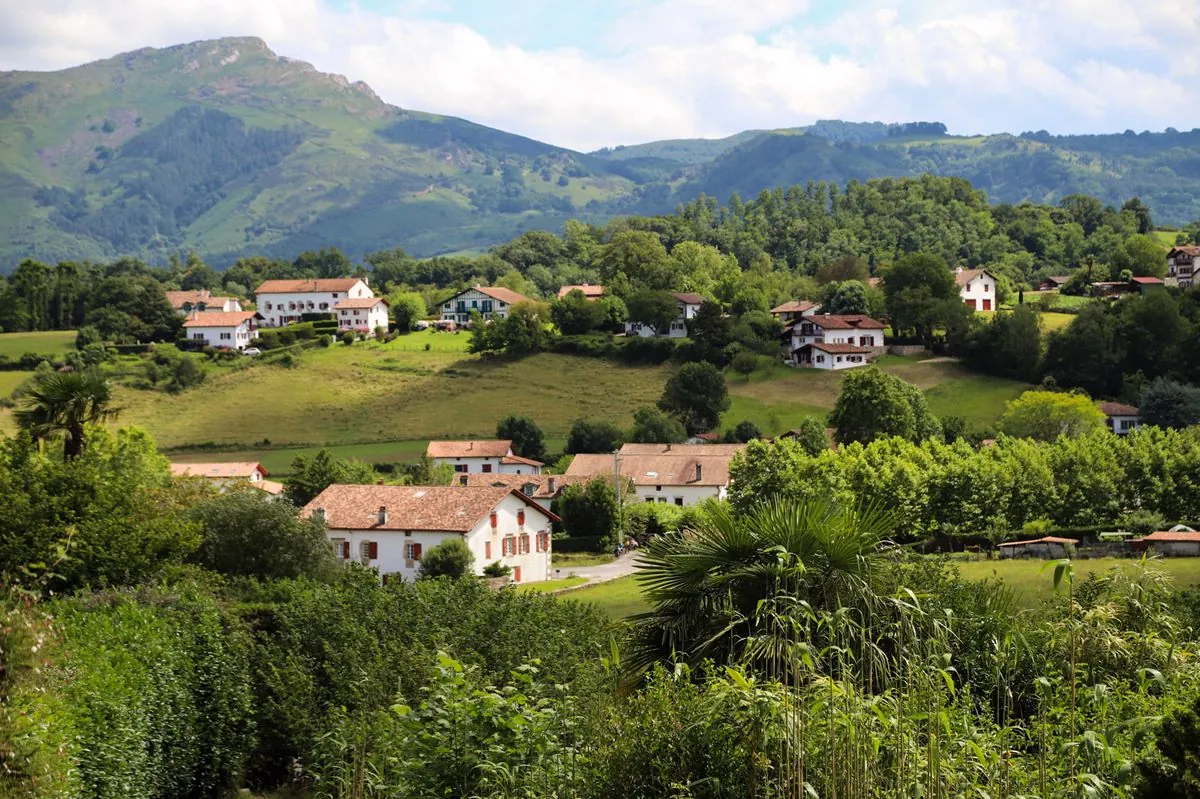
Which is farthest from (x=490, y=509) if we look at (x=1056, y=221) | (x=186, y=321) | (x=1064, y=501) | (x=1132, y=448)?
(x=1056, y=221)

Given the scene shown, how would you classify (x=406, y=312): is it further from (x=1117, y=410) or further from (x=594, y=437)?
(x=1117, y=410)

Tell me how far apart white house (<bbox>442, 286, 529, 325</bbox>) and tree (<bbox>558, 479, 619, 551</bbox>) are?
73082 mm

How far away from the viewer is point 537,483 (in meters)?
81.6

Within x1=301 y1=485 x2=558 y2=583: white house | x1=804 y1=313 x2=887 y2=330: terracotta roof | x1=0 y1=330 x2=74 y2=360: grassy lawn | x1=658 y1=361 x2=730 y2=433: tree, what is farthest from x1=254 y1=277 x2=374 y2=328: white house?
x1=301 y1=485 x2=558 y2=583: white house

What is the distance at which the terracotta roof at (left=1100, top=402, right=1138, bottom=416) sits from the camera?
318ft

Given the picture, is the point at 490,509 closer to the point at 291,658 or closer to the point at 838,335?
the point at 291,658

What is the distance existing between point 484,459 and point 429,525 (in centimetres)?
3113

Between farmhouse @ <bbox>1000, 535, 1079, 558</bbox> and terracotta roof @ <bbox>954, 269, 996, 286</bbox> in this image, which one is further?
terracotta roof @ <bbox>954, 269, 996, 286</bbox>

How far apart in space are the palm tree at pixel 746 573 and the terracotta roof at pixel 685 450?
69637 mm

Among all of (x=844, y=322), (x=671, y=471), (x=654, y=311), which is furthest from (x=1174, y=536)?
(x=654, y=311)

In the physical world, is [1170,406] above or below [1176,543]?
above

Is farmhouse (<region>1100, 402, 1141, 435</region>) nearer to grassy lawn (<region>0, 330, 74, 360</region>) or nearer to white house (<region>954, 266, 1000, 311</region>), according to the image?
white house (<region>954, 266, 1000, 311</region>)

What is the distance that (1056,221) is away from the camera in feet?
608

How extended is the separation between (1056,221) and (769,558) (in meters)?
181
